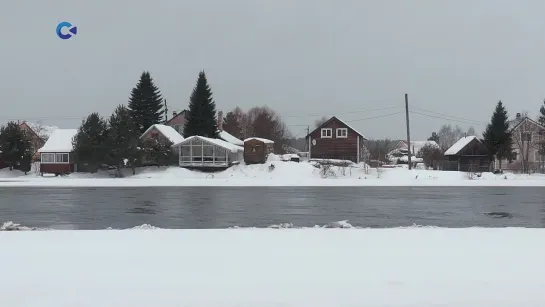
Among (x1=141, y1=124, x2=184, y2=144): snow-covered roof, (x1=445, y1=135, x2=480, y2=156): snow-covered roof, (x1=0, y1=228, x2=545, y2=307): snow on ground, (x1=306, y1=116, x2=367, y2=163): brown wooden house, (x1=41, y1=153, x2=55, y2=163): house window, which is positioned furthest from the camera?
(x1=445, y1=135, x2=480, y2=156): snow-covered roof

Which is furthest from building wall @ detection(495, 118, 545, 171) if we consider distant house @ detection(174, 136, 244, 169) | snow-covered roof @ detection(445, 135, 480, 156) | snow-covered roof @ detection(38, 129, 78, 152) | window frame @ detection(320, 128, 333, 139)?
snow-covered roof @ detection(38, 129, 78, 152)

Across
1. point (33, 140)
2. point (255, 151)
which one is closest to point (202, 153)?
point (255, 151)

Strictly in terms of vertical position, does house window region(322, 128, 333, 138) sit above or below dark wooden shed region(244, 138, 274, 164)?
above

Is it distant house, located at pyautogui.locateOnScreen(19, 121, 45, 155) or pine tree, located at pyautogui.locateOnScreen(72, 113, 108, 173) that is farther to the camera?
distant house, located at pyautogui.locateOnScreen(19, 121, 45, 155)

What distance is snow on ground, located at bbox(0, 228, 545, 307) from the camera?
6.23m

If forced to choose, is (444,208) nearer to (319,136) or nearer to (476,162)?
(319,136)

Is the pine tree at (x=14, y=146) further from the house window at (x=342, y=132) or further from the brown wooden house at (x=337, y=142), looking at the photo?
the house window at (x=342, y=132)

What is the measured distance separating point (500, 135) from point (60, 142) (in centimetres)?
5675

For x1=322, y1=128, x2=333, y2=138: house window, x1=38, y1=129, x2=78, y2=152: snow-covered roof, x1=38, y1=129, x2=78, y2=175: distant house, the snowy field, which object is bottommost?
the snowy field

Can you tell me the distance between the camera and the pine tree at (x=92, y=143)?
168 feet

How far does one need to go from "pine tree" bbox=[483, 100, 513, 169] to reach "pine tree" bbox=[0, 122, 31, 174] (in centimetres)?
5940

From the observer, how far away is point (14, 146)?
184ft

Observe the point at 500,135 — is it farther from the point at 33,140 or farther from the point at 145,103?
the point at 33,140

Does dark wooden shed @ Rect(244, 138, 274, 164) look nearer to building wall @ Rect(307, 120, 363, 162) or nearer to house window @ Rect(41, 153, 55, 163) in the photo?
building wall @ Rect(307, 120, 363, 162)
